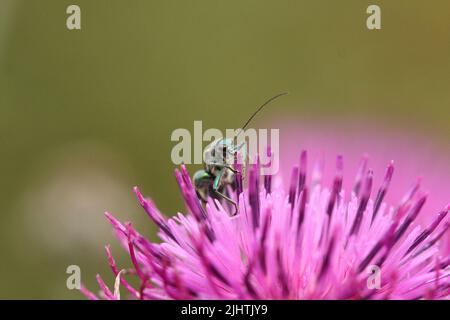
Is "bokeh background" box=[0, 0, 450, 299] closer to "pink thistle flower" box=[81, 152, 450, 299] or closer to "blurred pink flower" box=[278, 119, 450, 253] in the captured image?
"blurred pink flower" box=[278, 119, 450, 253]

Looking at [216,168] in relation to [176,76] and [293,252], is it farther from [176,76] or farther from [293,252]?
[176,76]

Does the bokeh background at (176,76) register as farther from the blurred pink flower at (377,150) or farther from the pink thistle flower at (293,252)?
the pink thistle flower at (293,252)

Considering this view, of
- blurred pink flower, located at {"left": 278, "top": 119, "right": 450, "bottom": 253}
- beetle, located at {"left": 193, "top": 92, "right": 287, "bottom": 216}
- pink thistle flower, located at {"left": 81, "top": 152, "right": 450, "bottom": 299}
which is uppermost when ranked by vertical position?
blurred pink flower, located at {"left": 278, "top": 119, "right": 450, "bottom": 253}

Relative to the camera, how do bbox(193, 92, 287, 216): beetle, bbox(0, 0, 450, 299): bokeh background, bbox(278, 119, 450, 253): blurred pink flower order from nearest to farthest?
bbox(193, 92, 287, 216): beetle → bbox(278, 119, 450, 253): blurred pink flower → bbox(0, 0, 450, 299): bokeh background

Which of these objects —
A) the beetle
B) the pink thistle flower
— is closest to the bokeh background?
the beetle

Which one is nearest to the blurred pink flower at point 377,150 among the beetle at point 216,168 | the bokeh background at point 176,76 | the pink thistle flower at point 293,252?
the bokeh background at point 176,76

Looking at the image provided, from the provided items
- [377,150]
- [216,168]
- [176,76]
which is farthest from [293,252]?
[176,76]
